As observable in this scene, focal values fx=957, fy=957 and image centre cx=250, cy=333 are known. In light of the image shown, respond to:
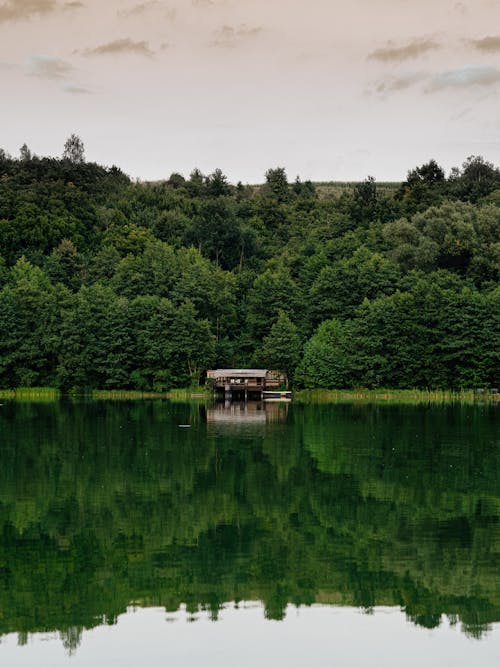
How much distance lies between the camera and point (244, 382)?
75562mm

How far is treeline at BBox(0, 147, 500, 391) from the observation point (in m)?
75.2

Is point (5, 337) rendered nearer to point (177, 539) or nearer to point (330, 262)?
point (330, 262)

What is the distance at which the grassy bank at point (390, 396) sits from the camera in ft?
235

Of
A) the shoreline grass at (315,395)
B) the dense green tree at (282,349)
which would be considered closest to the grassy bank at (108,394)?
the shoreline grass at (315,395)

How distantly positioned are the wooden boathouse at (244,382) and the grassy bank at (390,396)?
2596 mm

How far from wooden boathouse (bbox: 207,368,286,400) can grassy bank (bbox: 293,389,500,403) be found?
8.52 feet

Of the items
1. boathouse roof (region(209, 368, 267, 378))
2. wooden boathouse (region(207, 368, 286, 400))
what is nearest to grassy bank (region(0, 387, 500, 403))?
wooden boathouse (region(207, 368, 286, 400))

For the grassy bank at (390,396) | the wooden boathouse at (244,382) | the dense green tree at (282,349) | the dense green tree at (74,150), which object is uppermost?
the dense green tree at (74,150)

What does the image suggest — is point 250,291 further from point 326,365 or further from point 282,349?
point 326,365

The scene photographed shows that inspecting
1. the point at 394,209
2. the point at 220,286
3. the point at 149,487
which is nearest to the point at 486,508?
the point at 149,487

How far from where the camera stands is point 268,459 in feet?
119

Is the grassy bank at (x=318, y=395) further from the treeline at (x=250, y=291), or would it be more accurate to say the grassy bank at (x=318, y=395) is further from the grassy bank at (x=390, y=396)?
the treeline at (x=250, y=291)

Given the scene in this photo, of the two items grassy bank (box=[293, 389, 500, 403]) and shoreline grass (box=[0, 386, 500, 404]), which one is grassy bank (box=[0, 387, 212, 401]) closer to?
shoreline grass (box=[0, 386, 500, 404])

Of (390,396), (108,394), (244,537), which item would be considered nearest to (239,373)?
(108,394)
